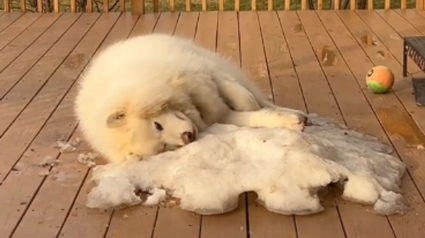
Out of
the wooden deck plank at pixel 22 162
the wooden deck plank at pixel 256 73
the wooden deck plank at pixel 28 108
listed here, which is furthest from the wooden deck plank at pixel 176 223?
the wooden deck plank at pixel 28 108

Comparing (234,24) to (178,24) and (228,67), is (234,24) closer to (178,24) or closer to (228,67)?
(178,24)

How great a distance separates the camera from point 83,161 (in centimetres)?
315

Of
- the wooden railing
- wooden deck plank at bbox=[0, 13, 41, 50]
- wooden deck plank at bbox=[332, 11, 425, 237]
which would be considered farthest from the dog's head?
the wooden railing

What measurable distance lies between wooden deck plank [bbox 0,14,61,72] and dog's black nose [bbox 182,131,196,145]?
7.43 feet

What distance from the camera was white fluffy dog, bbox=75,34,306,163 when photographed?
9.51 ft

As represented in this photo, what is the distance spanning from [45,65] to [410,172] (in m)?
2.72

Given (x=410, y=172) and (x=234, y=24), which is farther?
(x=234, y=24)

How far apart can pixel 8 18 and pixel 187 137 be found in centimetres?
411

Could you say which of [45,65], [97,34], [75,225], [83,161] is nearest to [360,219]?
[75,225]

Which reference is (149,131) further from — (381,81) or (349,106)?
(381,81)

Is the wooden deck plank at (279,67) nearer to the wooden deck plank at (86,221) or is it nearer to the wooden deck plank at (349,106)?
the wooden deck plank at (349,106)

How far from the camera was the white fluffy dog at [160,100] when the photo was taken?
2898mm

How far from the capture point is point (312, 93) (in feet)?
13.3

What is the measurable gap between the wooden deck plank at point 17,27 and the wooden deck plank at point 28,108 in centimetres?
47
